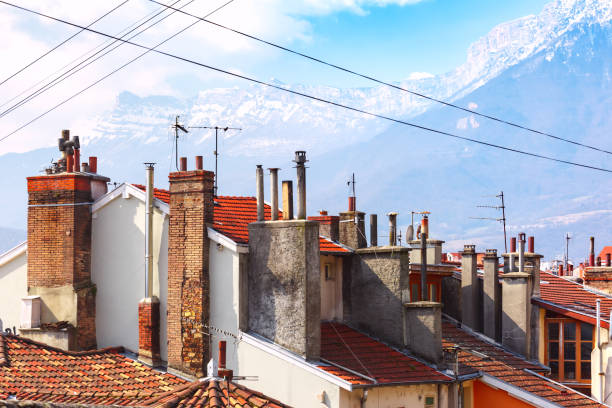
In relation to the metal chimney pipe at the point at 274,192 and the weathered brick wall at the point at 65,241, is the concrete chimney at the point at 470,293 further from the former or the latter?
the weathered brick wall at the point at 65,241

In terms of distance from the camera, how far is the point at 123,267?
2606 cm

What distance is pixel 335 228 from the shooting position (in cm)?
3042

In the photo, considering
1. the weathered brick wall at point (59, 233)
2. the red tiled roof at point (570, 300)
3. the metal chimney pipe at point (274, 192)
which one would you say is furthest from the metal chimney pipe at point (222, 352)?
the red tiled roof at point (570, 300)

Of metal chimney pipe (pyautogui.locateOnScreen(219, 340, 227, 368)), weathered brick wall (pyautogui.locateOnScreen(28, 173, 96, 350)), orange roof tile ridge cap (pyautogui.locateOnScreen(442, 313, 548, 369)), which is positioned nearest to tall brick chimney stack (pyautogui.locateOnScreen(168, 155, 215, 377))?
metal chimney pipe (pyautogui.locateOnScreen(219, 340, 227, 368))

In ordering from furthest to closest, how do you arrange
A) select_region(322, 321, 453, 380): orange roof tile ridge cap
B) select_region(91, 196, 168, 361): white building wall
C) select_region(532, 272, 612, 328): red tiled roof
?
select_region(532, 272, 612, 328): red tiled roof < select_region(322, 321, 453, 380): orange roof tile ridge cap < select_region(91, 196, 168, 361): white building wall

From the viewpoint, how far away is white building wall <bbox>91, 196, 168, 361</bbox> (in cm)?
2528

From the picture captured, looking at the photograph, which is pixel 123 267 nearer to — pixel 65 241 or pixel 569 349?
pixel 65 241

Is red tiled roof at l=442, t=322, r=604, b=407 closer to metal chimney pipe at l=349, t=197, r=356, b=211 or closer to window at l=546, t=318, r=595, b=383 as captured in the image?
window at l=546, t=318, r=595, b=383

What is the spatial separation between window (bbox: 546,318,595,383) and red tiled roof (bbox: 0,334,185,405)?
15.9m

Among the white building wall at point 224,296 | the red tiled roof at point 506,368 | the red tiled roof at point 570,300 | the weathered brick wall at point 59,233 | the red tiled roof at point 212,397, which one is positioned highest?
the weathered brick wall at point 59,233

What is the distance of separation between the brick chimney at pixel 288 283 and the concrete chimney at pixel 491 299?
1234cm

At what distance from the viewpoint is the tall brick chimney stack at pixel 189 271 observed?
79.8ft

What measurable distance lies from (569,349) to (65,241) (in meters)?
18.8

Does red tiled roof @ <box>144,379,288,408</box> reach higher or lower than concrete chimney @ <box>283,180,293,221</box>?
lower
